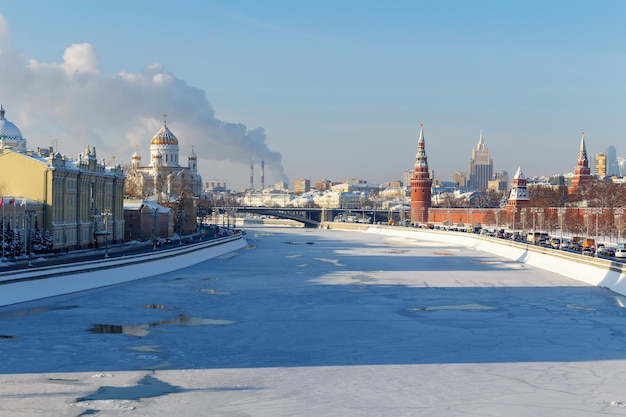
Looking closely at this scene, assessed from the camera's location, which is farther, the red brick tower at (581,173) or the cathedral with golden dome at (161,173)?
the red brick tower at (581,173)

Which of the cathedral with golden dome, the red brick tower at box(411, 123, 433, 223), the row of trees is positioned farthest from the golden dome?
the row of trees

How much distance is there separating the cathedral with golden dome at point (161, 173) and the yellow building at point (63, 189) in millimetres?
38614

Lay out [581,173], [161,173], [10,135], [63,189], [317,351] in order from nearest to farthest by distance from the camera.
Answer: [317,351] < [63,189] < [10,135] < [161,173] < [581,173]

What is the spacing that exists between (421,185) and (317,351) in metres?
120

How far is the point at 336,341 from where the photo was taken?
88.6 feet

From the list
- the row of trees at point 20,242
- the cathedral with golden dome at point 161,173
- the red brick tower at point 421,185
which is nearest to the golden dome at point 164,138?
the cathedral with golden dome at point 161,173

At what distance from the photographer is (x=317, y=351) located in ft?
82.7

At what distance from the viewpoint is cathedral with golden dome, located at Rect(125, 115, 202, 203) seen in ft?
354

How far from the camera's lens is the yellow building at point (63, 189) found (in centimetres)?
5219

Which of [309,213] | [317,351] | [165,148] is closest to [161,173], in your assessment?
[165,148]

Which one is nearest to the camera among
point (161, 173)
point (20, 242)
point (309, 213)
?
point (20, 242)

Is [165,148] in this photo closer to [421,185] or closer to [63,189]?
[421,185]

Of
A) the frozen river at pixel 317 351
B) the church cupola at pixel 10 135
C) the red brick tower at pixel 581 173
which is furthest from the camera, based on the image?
the red brick tower at pixel 581 173

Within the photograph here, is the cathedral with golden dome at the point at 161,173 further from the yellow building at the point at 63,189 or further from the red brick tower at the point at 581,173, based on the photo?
the red brick tower at the point at 581,173
